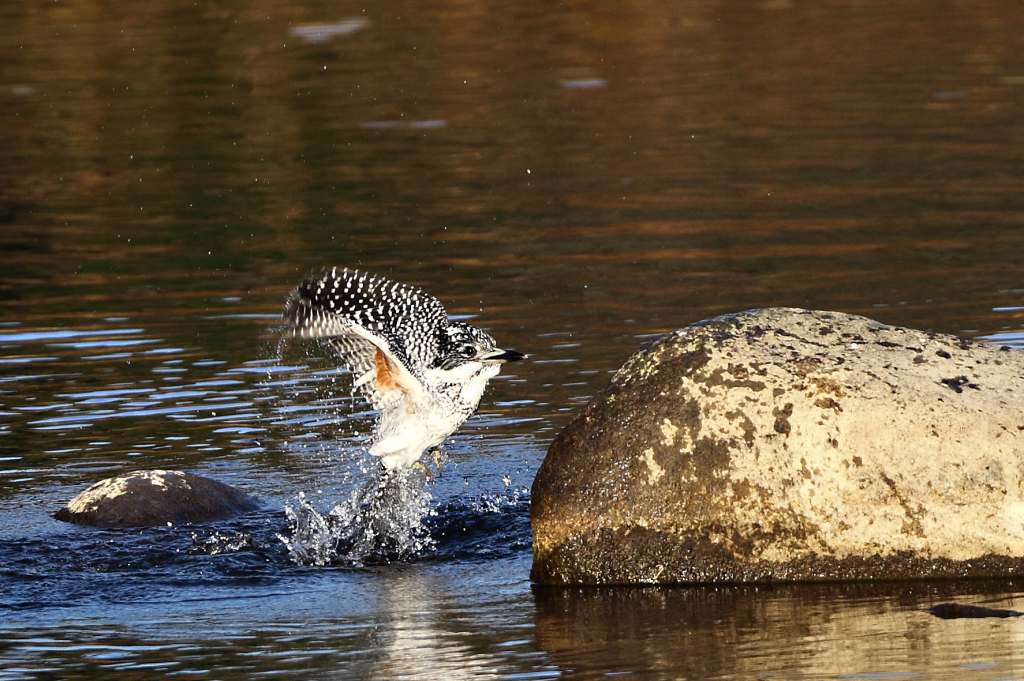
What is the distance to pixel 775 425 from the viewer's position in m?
7.83

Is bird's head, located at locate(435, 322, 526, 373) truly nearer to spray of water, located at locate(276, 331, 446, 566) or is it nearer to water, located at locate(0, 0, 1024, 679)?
spray of water, located at locate(276, 331, 446, 566)

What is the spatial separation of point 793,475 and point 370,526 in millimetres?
2205

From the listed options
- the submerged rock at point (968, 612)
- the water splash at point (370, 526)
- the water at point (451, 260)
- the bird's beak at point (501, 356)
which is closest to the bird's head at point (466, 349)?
the bird's beak at point (501, 356)

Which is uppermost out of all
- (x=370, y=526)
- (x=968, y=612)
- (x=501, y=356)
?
(x=501, y=356)

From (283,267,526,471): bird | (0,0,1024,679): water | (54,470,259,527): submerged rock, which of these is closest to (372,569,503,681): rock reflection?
(0,0,1024,679): water

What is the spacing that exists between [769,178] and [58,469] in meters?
9.53

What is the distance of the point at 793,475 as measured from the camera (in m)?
7.77

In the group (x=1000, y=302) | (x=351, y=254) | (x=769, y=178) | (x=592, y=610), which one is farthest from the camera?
(x=769, y=178)

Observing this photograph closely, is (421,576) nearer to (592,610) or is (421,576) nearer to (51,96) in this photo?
(592,610)

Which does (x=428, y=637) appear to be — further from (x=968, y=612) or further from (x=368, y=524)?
(x=968, y=612)

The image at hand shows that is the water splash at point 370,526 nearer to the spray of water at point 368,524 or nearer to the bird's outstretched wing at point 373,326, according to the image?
the spray of water at point 368,524

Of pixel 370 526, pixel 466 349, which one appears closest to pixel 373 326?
pixel 466 349

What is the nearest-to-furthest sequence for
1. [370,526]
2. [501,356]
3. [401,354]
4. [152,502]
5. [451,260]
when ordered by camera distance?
[501,356] → [401,354] → [370,526] → [152,502] → [451,260]

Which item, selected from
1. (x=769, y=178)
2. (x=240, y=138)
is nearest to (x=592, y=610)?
(x=769, y=178)
